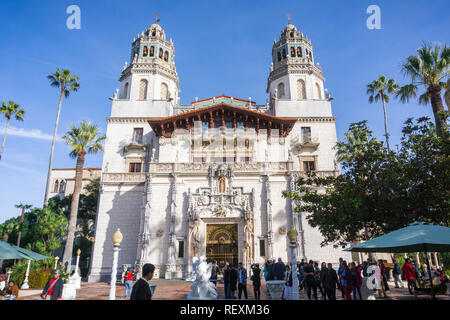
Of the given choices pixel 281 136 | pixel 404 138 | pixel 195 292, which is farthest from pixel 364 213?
pixel 281 136

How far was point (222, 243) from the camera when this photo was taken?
993 inches

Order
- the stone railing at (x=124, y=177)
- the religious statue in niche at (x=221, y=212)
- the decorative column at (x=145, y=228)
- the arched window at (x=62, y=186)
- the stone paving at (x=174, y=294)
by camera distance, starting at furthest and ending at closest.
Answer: the arched window at (x=62, y=186), the stone railing at (x=124, y=177), the religious statue in niche at (x=221, y=212), the decorative column at (x=145, y=228), the stone paving at (x=174, y=294)

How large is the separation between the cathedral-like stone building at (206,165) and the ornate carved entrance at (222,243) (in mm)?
91

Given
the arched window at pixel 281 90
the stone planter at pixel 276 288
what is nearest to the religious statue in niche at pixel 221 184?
the stone planter at pixel 276 288

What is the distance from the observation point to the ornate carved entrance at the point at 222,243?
24.8 m

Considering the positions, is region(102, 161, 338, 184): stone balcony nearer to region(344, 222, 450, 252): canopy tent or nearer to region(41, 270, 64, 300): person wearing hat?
region(344, 222, 450, 252): canopy tent

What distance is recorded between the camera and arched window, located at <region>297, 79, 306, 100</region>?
34531 millimetres

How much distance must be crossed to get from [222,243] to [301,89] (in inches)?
865

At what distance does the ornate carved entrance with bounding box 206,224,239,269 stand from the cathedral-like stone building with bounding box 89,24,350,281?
0.30 ft

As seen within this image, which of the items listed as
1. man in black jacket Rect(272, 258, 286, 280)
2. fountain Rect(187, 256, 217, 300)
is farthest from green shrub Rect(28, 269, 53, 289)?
man in black jacket Rect(272, 258, 286, 280)

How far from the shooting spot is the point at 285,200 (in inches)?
1030

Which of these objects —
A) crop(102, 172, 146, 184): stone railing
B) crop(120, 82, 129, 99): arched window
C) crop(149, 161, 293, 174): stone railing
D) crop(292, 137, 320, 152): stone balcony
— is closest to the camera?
crop(149, 161, 293, 174): stone railing

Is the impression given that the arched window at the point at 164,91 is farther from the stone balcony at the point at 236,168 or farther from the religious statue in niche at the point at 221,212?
the religious statue in niche at the point at 221,212

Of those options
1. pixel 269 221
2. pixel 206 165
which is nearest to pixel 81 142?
pixel 206 165
